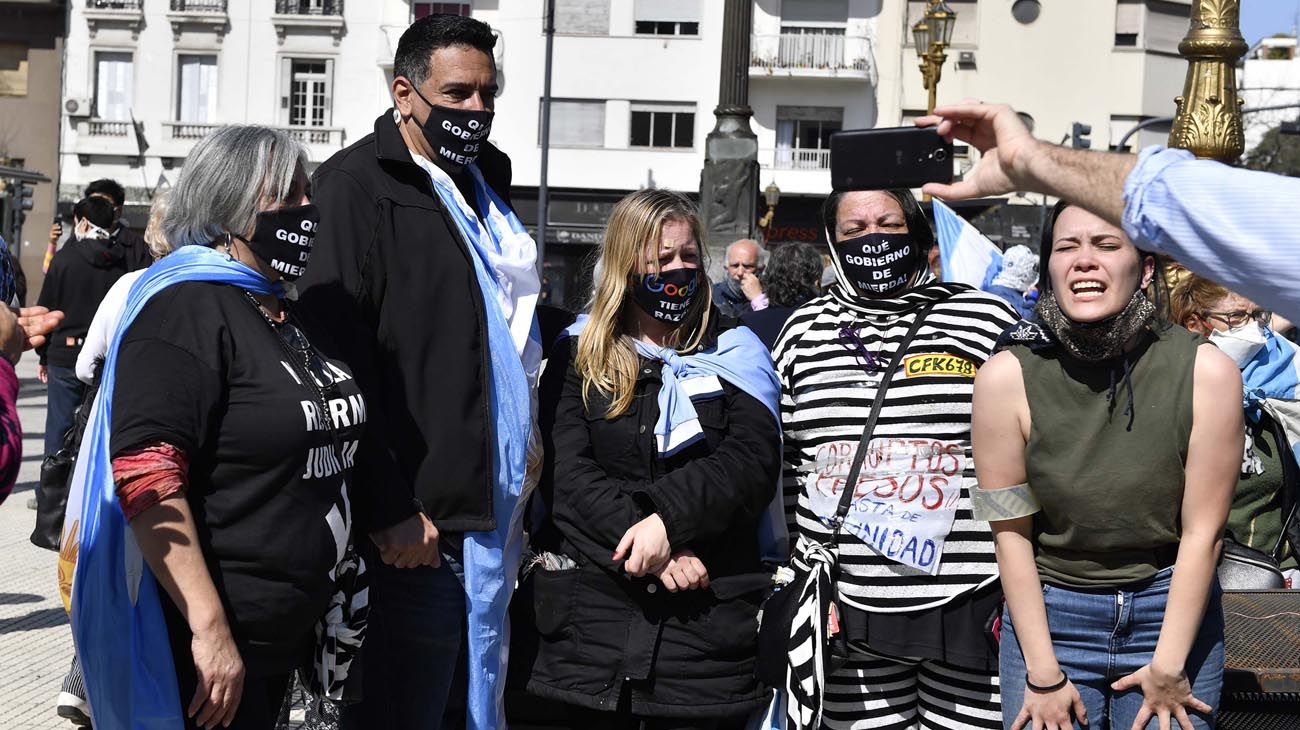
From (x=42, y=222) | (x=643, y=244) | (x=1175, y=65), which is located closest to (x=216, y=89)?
(x=42, y=222)

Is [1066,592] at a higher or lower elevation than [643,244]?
lower

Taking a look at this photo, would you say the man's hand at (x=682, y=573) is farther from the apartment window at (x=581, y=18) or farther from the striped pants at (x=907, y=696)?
the apartment window at (x=581, y=18)

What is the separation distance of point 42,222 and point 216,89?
6.06 meters

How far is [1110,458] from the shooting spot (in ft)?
10.9

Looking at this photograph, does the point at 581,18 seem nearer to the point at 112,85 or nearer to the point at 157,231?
the point at 112,85

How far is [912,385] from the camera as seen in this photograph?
3988 mm

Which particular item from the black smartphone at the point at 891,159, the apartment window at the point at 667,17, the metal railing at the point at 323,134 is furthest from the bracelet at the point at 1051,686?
the metal railing at the point at 323,134

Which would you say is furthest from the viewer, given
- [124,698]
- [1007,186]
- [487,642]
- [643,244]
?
[643,244]

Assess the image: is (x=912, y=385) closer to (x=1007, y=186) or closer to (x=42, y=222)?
(x=1007, y=186)

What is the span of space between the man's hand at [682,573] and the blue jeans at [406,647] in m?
0.60

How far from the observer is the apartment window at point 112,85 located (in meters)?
39.2

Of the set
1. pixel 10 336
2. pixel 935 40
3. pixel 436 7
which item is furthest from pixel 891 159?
pixel 436 7

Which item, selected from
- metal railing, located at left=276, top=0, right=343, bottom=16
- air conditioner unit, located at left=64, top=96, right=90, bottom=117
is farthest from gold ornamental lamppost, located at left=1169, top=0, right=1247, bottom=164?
air conditioner unit, located at left=64, top=96, right=90, bottom=117

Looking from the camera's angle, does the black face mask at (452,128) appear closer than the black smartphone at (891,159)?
No
